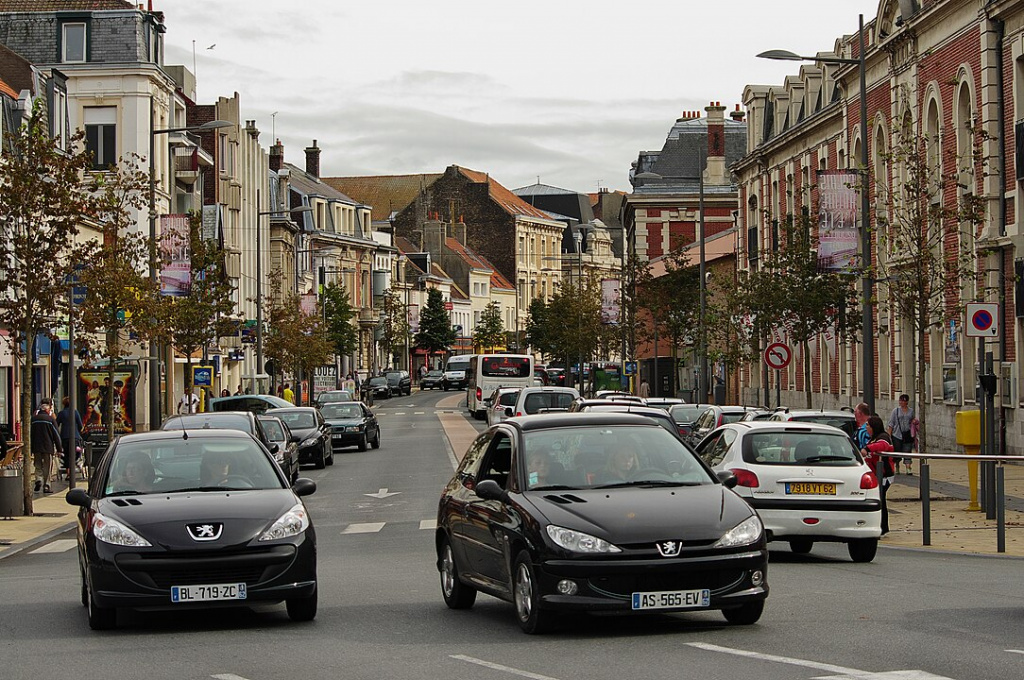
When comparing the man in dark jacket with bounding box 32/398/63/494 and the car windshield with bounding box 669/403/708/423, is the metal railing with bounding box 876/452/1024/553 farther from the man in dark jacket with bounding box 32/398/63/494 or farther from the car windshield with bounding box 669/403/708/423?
the man in dark jacket with bounding box 32/398/63/494

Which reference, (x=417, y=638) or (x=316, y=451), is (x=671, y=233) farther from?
(x=417, y=638)

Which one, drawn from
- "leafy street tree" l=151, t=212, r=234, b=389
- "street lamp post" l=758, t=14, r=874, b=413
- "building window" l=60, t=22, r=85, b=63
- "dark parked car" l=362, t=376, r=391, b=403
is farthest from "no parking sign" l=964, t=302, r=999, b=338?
"dark parked car" l=362, t=376, r=391, b=403

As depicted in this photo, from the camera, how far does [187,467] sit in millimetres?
13242

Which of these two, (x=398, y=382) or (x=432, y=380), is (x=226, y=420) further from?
(x=432, y=380)

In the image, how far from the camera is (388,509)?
27047 mm

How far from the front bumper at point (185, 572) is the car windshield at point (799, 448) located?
6721 millimetres

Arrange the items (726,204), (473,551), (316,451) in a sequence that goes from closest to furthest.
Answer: (473,551), (316,451), (726,204)

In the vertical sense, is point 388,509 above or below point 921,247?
below

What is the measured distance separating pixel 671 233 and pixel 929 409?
6114 cm

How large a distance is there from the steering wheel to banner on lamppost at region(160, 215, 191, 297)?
2710 centimetres

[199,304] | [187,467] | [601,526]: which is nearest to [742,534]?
[601,526]

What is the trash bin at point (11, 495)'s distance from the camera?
2561 centimetres

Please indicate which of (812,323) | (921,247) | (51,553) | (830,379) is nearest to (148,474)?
(51,553)

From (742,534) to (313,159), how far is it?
13030cm
